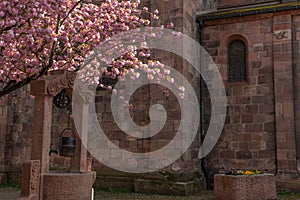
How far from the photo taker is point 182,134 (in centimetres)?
1088

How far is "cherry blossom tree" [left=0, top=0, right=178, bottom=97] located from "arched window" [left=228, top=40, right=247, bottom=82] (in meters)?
4.15

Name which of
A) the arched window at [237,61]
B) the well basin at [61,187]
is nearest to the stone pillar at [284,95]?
the arched window at [237,61]

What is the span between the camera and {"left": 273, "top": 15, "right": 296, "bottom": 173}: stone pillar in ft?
35.7

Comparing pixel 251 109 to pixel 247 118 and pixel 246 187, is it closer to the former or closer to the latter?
pixel 247 118

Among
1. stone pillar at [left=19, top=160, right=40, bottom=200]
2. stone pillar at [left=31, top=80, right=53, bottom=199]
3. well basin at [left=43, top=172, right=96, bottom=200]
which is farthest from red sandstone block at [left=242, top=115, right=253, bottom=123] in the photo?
stone pillar at [left=19, top=160, right=40, bottom=200]

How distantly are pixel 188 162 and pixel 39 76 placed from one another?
16.7 ft

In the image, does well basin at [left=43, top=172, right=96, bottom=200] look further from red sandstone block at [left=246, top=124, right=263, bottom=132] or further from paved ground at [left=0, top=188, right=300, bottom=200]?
red sandstone block at [left=246, top=124, right=263, bottom=132]

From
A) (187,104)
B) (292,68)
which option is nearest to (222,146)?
(187,104)

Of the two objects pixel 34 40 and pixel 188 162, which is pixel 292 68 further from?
pixel 34 40

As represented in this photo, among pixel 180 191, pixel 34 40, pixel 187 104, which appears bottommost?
pixel 180 191

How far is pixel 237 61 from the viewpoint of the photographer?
12258 mm

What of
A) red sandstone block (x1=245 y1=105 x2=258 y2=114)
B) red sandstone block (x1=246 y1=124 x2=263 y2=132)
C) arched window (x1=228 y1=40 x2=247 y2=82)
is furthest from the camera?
arched window (x1=228 y1=40 x2=247 y2=82)

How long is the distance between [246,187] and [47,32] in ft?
18.1

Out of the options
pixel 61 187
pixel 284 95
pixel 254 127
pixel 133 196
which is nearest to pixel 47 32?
pixel 61 187
